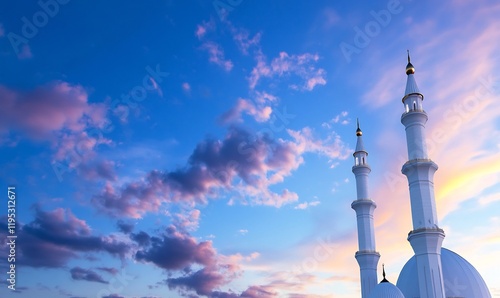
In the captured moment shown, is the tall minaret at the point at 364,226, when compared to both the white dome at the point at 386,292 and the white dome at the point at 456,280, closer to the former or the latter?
the white dome at the point at 456,280

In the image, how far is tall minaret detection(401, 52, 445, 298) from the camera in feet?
133

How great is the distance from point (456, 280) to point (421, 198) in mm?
12540

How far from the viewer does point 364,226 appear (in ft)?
183

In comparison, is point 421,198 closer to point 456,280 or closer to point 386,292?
point 386,292

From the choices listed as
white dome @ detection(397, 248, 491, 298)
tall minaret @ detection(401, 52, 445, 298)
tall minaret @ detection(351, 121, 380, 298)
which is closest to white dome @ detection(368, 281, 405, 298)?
tall minaret @ detection(401, 52, 445, 298)

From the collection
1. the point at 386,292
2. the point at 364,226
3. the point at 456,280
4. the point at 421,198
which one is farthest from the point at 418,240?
the point at 364,226

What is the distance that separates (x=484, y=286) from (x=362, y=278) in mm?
13212

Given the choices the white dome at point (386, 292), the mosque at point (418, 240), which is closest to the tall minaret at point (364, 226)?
the mosque at point (418, 240)

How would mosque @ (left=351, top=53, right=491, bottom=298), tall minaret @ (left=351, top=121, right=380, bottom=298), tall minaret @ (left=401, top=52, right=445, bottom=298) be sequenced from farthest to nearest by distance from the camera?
tall minaret @ (left=351, top=121, right=380, bottom=298) < mosque @ (left=351, top=53, right=491, bottom=298) < tall minaret @ (left=401, top=52, right=445, bottom=298)

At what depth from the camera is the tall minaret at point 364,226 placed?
178 ft

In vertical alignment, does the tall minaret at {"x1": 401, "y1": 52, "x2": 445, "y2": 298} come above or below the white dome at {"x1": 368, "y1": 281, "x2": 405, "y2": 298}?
above

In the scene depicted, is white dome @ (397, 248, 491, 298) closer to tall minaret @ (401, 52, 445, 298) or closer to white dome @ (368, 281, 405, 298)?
tall minaret @ (401, 52, 445, 298)

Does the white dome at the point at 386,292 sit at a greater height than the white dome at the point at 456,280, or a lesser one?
lesser

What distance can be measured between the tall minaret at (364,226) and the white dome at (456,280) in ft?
12.0
